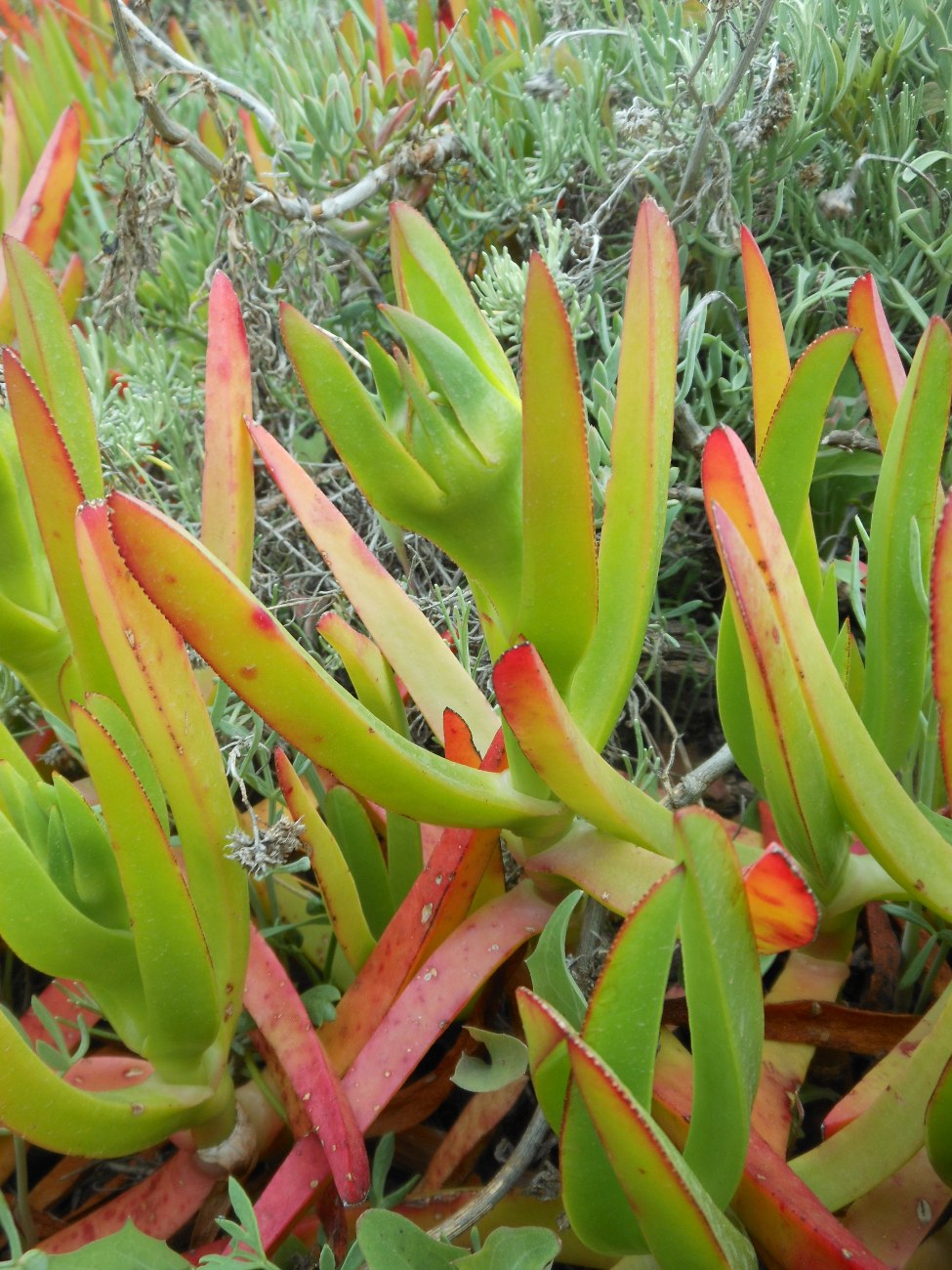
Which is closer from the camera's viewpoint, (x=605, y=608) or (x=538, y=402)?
(x=538, y=402)

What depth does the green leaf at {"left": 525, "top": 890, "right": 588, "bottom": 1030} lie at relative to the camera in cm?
55

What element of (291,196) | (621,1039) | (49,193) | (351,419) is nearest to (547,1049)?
(621,1039)

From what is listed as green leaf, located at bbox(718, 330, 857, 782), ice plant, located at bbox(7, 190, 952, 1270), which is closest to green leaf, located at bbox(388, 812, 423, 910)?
ice plant, located at bbox(7, 190, 952, 1270)

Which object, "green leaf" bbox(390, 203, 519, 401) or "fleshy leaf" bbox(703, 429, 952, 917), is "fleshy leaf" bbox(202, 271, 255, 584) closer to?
"green leaf" bbox(390, 203, 519, 401)

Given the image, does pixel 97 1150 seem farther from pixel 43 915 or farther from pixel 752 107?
pixel 752 107

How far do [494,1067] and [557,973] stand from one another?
0.31ft

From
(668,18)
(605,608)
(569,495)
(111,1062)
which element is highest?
(668,18)

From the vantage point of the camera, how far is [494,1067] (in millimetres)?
608

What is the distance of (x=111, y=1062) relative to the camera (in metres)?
0.68

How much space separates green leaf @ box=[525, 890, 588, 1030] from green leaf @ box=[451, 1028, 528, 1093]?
0.18 feet

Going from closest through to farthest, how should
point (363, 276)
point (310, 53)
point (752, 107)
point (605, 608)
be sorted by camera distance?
1. point (605, 608)
2. point (752, 107)
3. point (363, 276)
4. point (310, 53)

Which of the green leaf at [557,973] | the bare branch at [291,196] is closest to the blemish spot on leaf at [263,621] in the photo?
the green leaf at [557,973]

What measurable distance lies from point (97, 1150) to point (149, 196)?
2.71ft

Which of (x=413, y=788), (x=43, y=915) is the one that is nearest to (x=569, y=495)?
(x=413, y=788)
